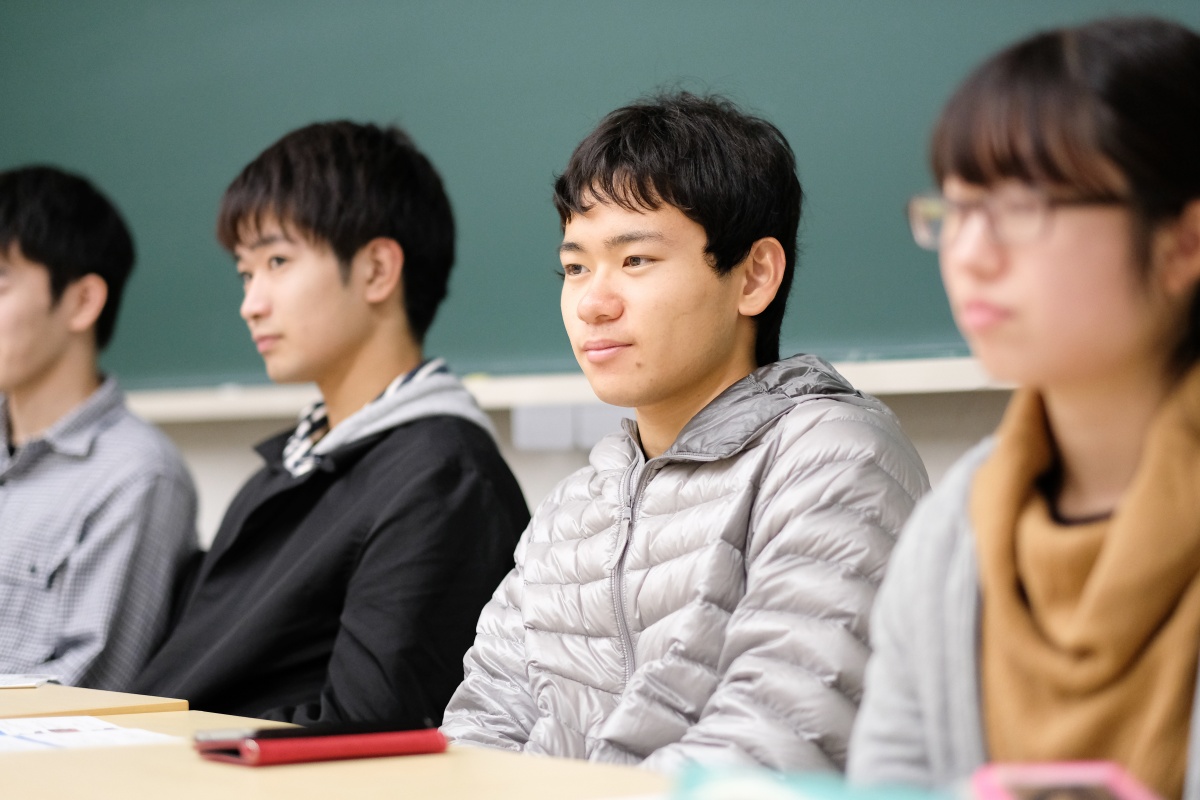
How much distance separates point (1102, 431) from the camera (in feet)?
3.22

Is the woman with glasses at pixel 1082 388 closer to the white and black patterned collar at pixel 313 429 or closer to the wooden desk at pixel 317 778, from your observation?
the wooden desk at pixel 317 778

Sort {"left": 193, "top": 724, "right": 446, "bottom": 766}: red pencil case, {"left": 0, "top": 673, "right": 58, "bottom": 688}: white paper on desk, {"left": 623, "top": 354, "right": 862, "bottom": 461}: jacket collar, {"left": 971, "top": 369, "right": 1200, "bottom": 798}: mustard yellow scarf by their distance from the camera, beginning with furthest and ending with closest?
{"left": 0, "top": 673, "right": 58, "bottom": 688}: white paper on desk < {"left": 623, "top": 354, "right": 862, "bottom": 461}: jacket collar < {"left": 193, "top": 724, "right": 446, "bottom": 766}: red pencil case < {"left": 971, "top": 369, "right": 1200, "bottom": 798}: mustard yellow scarf

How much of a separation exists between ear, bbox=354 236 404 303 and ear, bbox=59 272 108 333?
2.50ft

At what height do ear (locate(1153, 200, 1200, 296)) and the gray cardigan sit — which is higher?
ear (locate(1153, 200, 1200, 296))

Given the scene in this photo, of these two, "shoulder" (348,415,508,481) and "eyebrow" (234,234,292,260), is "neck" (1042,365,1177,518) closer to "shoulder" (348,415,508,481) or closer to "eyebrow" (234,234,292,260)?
"shoulder" (348,415,508,481)

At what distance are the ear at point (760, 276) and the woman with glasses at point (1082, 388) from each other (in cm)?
66

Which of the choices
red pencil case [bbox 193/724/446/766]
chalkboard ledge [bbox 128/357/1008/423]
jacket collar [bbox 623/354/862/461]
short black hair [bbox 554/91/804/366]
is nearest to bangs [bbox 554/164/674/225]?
short black hair [bbox 554/91/804/366]

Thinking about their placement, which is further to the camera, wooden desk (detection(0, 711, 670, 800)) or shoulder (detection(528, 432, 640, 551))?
shoulder (detection(528, 432, 640, 551))

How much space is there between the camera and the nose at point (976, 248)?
3.01 ft

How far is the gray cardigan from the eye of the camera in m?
0.98

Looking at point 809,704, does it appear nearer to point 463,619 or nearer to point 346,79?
point 463,619

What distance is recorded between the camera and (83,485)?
2.44m

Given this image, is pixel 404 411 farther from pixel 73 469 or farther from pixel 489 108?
pixel 489 108

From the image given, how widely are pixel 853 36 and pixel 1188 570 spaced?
61.3 inches
